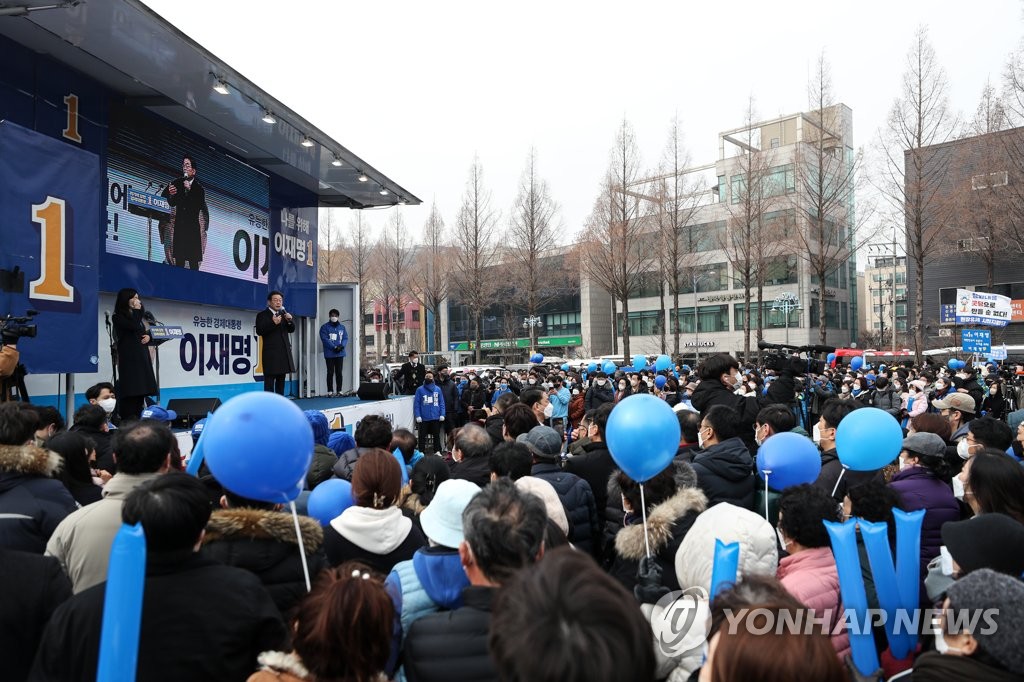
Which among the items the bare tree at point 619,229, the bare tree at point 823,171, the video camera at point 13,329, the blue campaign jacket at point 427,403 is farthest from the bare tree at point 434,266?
the video camera at point 13,329

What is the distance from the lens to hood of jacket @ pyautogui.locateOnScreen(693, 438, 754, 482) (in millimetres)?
3861

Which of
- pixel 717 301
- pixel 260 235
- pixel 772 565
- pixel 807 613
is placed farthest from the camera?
pixel 717 301

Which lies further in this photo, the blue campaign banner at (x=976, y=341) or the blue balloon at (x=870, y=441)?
the blue campaign banner at (x=976, y=341)

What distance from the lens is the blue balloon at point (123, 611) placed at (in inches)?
67.9

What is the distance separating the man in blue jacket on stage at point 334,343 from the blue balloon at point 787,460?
10.5 metres

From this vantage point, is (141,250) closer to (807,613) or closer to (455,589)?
(455,589)

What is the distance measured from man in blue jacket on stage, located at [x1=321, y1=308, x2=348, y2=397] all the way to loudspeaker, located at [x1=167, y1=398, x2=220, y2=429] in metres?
4.15

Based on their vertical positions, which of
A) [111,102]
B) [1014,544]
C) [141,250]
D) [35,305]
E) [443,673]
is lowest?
[443,673]

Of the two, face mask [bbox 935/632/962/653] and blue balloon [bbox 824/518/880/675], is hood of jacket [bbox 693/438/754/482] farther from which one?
face mask [bbox 935/632/962/653]

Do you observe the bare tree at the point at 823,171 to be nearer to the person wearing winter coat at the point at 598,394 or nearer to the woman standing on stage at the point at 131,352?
the person wearing winter coat at the point at 598,394

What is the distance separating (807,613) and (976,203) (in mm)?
34016

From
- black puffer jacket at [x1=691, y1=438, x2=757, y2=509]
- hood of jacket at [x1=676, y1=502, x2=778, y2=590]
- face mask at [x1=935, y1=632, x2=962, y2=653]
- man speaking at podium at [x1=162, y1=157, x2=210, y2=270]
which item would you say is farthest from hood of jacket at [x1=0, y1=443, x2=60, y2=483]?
man speaking at podium at [x1=162, y1=157, x2=210, y2=270]

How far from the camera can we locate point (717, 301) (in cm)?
5234

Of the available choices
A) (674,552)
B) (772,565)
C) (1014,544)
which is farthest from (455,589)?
(1014,544)
